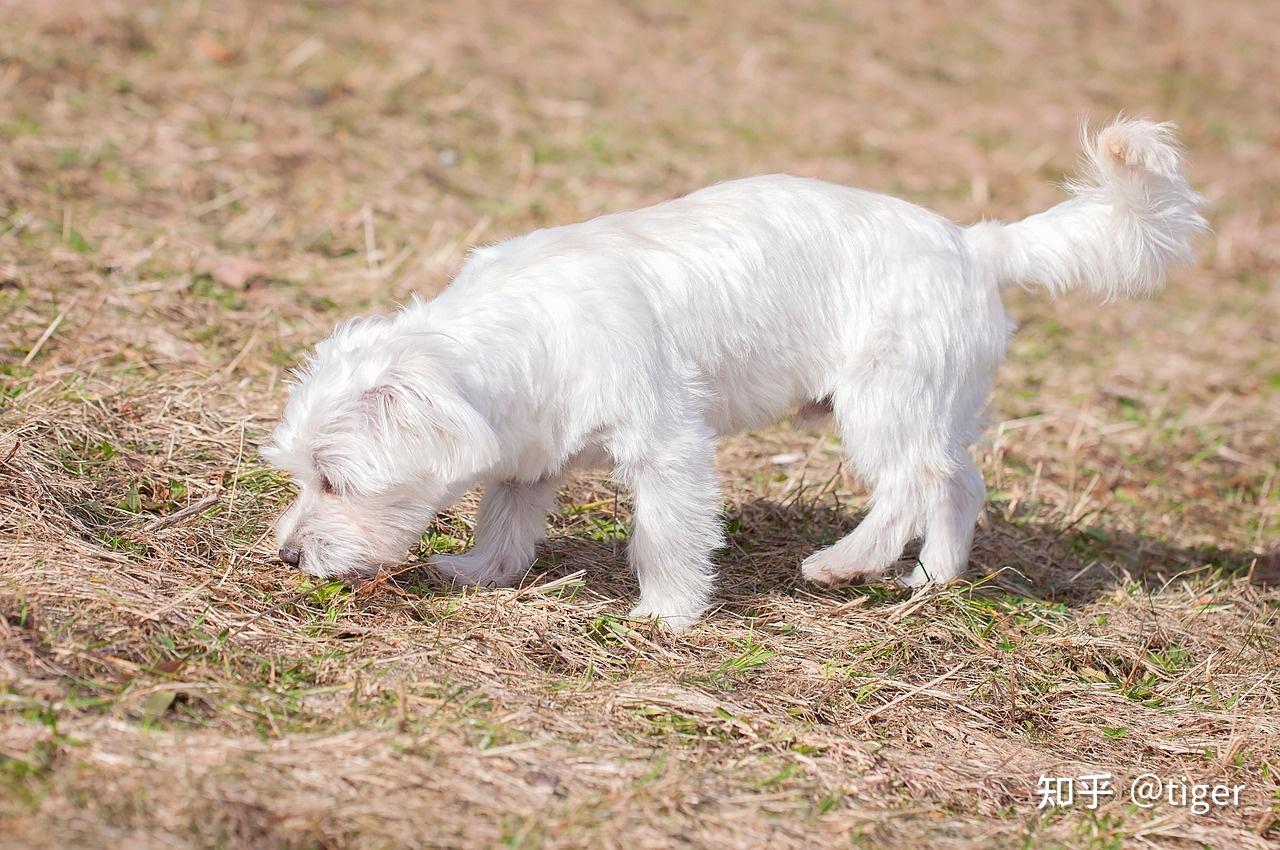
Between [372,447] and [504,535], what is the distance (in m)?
0.88

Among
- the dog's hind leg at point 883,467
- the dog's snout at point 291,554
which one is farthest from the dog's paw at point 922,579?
the dog's snout at point 291,554

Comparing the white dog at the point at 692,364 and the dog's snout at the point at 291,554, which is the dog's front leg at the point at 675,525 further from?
the dog's snout at the point at 291,554

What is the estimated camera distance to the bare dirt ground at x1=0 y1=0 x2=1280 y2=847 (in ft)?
11.1

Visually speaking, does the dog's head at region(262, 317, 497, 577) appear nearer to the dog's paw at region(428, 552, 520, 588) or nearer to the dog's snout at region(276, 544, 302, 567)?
the dog's snout at region(276, 544, 302, 567)

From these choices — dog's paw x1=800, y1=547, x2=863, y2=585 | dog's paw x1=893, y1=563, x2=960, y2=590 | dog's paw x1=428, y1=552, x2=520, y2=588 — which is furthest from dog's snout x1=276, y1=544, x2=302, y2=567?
dog's paw x1=893, y1=563, x2=960, y2=590

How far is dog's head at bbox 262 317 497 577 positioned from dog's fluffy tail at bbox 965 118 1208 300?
202 cm

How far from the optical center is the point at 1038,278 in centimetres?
482

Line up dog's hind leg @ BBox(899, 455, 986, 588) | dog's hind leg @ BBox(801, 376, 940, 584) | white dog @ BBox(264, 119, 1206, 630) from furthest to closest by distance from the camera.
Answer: dog's hind leg @ BBox(899, 455, 986, 588) < dog's hind leg @ BBox(801, 376, 940, 584) < white dog @ BBox(264, 119, 1206, 630)

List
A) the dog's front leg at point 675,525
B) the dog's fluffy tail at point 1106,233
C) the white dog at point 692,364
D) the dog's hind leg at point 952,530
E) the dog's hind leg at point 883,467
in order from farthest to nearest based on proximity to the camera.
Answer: the dog's hind leg at point 952,530 → the dog's fluffy tail at point 1106,233 → the dog's hind leg at point 883,467 → the dog's front leg at point 675,525 → the white dog at point 692,364

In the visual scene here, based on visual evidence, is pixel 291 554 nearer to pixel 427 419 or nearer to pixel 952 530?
pixel 427 419

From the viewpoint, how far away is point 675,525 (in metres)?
4.33

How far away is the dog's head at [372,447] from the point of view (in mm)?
3838

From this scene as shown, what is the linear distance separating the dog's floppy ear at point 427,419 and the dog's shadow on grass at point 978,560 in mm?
1044

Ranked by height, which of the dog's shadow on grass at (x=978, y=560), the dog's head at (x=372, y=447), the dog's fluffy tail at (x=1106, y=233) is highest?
the dog's fluffy tail at (x=1106, y=233)
